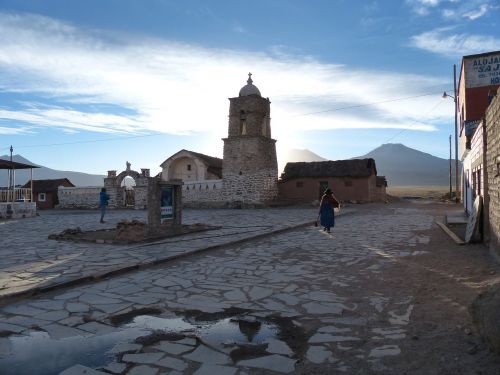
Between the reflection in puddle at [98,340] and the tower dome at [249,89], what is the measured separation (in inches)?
1050

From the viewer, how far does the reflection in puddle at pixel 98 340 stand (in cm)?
320

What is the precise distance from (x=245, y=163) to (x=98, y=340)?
25850 millimetres

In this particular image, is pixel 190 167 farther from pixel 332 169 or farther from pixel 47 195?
pixel 47 195

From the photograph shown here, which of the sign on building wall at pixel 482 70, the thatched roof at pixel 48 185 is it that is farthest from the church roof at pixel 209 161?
the sign on building wall at pixel 482 70

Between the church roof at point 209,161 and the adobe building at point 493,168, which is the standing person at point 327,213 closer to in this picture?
the adobe building at point 493,168

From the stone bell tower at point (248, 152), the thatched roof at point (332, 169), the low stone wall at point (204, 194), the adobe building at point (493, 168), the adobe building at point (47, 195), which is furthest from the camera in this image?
the adobe building at point (47, 195)

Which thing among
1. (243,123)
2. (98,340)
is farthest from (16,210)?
(98,340)

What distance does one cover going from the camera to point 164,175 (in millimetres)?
37281

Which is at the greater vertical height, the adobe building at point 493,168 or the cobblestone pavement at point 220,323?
the adobe building at point 493,168

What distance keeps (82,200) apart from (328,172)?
70.0 ft

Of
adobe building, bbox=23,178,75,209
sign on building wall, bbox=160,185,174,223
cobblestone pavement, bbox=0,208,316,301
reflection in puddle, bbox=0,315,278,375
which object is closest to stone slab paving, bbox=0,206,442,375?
reflection in puddle, bbox=0,315,278,375

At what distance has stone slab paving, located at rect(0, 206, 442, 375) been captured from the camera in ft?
10.6

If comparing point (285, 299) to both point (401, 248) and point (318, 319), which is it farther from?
point (401, 248)

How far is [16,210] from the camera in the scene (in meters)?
20.8
